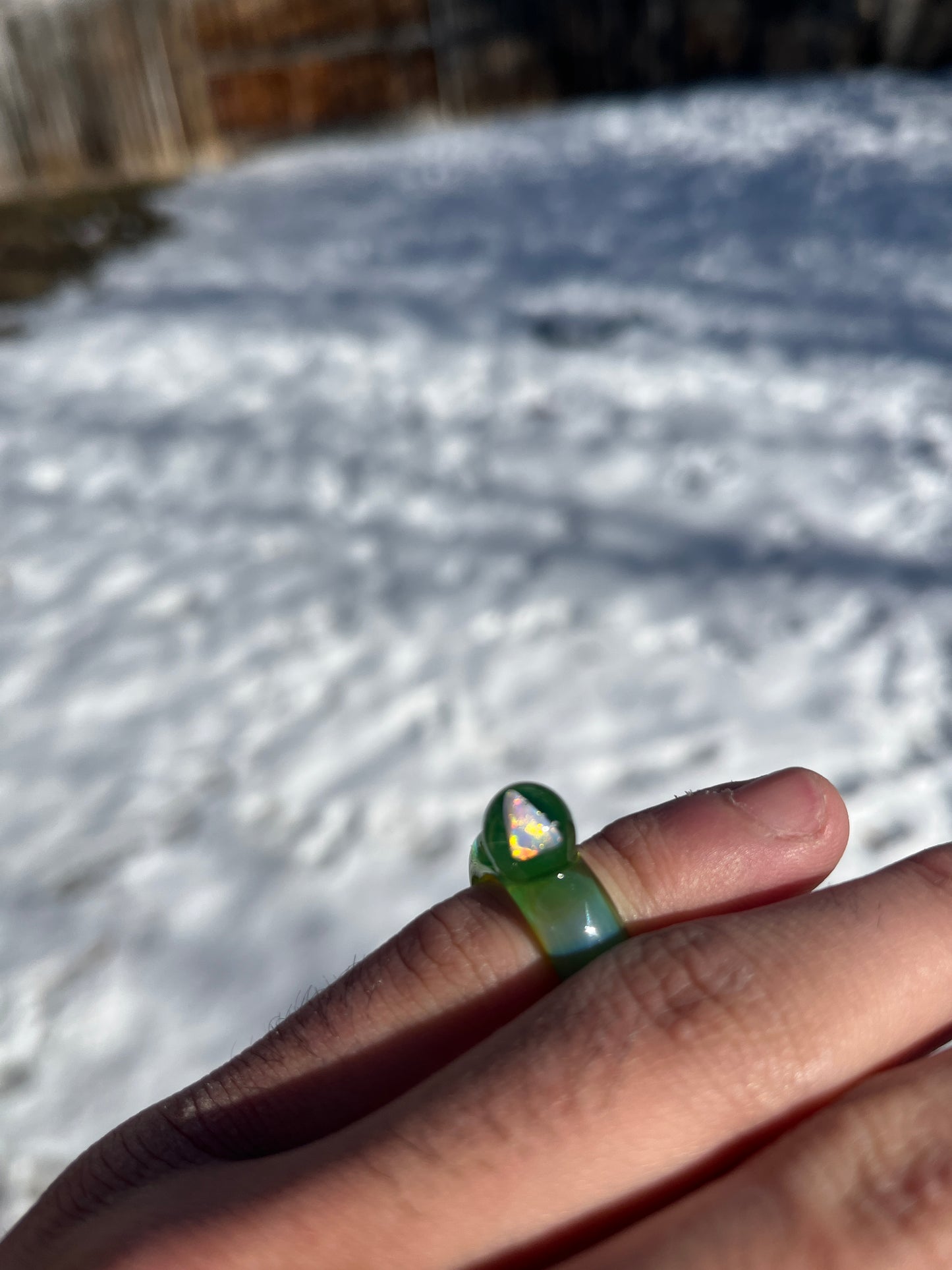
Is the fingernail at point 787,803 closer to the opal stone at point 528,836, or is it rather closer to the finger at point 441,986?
the finger at point 441,986

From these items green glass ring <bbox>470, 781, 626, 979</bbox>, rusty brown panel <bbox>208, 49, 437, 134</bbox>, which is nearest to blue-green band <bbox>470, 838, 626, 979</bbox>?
green glass ring <bbox>470, 781, 626, 979</bbox>

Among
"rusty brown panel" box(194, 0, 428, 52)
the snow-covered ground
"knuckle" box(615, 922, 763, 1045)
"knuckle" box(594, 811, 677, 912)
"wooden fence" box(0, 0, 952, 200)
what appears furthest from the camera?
"rusty brown panel" box(194, 0, 428, 52)

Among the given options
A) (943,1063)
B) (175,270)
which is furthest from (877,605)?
(175,270)

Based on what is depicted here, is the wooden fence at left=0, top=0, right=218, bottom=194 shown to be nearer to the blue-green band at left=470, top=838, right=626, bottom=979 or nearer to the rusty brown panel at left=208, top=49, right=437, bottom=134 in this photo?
the rusty brown panel at left=208, top=49, right=437, bottom=134

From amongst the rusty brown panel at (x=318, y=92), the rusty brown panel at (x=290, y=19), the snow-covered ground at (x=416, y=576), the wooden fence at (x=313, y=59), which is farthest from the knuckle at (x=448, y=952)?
the rusty brown panel at (x=318, y=92)

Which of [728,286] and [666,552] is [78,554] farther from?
[728,286]

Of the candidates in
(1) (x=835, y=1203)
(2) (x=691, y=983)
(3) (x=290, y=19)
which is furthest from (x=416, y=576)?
(3) (x=290, y=19)
